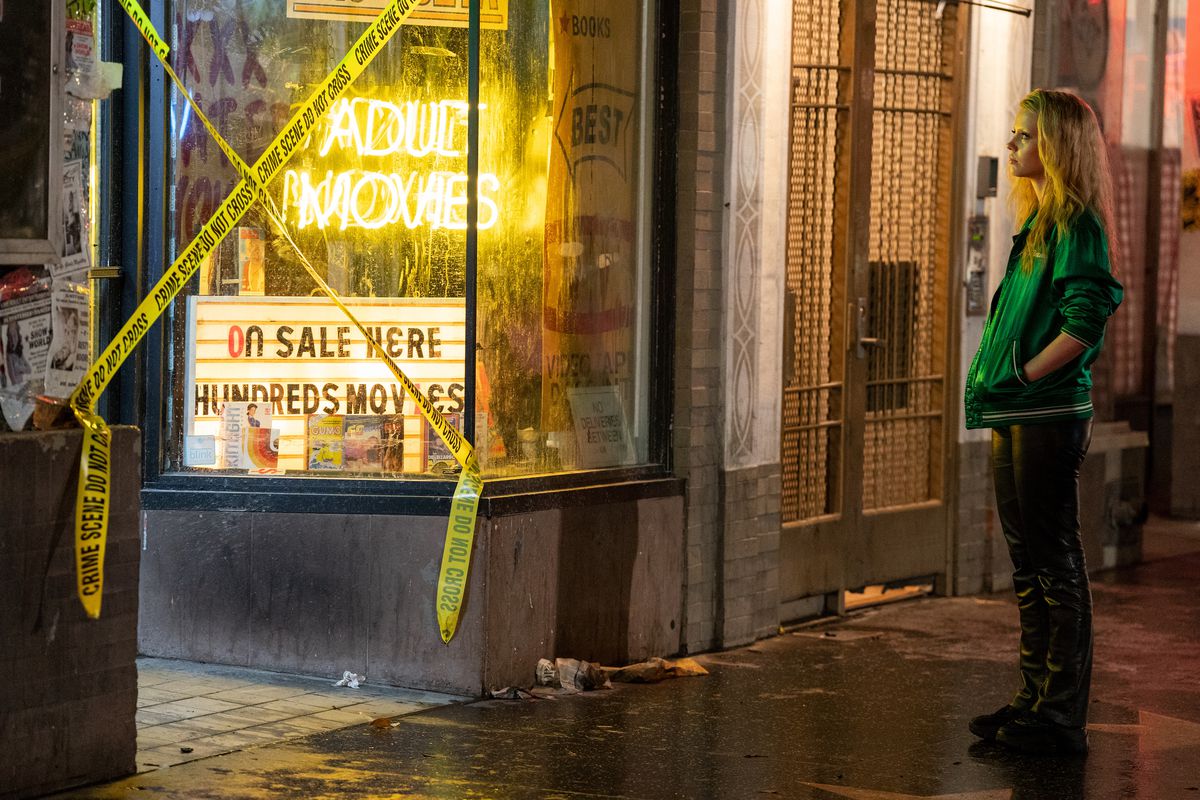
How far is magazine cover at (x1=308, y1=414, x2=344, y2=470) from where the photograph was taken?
716 cm

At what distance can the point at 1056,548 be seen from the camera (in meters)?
6.22

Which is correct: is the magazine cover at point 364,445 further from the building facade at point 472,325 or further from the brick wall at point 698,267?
the brick wall at point 698,267

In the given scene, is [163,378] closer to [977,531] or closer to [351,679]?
[351,679]

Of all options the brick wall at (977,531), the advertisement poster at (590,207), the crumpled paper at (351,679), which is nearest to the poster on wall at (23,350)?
the crumpled paper at (351,679)

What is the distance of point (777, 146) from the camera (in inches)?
325

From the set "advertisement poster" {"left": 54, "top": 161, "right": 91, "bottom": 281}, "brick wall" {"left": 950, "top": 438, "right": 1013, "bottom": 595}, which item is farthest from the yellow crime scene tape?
"brick wall" {"left": 950, "top": 438, "right": 1013, "bottom": 595}

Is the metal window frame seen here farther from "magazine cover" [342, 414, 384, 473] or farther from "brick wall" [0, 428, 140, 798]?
"brick wall" [0, 428, 140, 798]

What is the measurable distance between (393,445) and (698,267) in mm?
1600

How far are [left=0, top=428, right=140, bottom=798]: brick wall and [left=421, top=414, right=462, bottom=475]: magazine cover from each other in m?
1.71

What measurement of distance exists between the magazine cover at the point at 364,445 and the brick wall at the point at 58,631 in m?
1.64

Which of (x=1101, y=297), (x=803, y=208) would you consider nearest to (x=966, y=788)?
(x=1101, y=297)

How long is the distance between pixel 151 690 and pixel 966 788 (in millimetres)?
2993

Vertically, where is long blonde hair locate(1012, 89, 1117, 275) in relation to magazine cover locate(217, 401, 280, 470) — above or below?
above

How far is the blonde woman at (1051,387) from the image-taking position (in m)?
6.11
